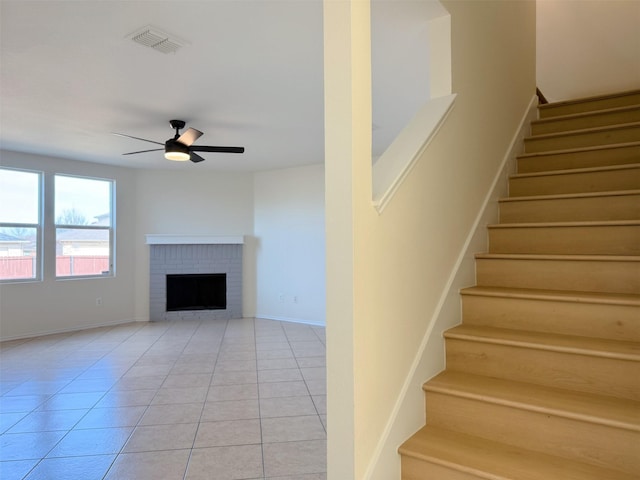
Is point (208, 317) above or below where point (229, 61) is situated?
below

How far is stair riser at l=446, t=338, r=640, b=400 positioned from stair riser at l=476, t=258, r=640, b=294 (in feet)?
1.72

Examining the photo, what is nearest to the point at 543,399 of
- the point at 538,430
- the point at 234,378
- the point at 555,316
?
the point at 538,430

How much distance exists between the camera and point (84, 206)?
21.3 feet

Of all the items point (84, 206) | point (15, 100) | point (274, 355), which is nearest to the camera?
point (15, 100)

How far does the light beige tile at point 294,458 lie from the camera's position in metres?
2.30

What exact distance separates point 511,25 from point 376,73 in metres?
1.10

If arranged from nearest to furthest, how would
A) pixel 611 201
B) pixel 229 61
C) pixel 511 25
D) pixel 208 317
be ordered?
pixel 611 201
pixel 229 61
pixel 511 25
pixel 208 317

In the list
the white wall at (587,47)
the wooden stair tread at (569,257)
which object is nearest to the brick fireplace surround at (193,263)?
the white wall at (587,47)

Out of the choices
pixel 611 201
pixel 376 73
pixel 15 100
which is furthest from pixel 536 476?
pixel 15 100

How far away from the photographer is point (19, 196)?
18.9 ft

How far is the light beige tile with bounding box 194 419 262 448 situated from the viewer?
2.65 metres

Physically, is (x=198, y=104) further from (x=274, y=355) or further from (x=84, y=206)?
(x=84, y=206)

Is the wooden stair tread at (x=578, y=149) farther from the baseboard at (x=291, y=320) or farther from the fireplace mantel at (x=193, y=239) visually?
the fireplace mantel at (x=193, y=239)

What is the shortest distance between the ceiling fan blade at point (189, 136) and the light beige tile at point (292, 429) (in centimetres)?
259
